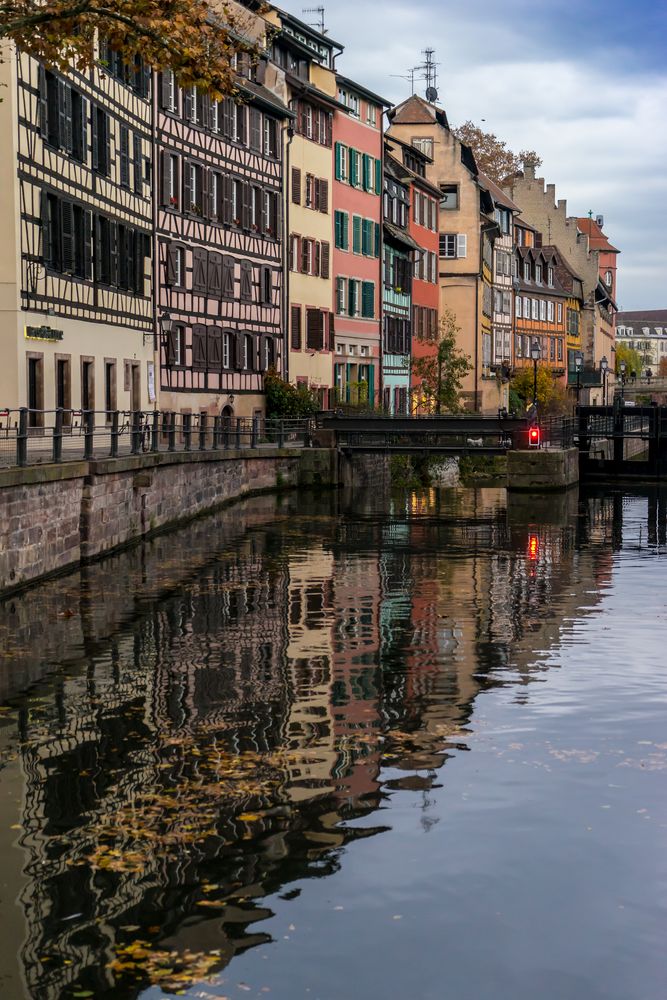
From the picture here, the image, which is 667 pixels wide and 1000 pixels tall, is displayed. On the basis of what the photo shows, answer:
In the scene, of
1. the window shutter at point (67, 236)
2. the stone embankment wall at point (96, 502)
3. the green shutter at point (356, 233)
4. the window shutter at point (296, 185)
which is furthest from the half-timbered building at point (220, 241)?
the green shutter at point (356, 233)

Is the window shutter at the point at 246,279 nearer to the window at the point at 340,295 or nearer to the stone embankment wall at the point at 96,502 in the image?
the window at the point at 340,295

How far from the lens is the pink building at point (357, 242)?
59969mm

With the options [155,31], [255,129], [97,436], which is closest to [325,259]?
[255,129]

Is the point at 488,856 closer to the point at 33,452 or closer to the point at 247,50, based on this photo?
the point at 247,50

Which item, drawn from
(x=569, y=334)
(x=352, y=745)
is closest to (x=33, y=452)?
(x=352, y=745)

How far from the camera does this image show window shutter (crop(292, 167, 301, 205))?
55.2 meters

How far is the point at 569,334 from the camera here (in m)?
110

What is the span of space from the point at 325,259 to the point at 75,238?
2404 cm

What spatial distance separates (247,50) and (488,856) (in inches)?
425

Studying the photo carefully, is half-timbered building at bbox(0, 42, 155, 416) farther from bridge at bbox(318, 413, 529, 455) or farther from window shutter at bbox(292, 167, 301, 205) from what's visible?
window shutter at bbox(292, 167, 301, 205)

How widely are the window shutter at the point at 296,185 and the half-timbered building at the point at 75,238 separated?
12.7m

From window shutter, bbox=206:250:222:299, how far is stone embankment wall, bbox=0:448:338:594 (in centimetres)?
746

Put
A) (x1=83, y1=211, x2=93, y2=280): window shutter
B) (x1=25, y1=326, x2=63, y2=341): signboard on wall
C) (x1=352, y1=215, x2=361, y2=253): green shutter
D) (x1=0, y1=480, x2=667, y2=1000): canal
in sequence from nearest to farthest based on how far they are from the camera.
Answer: (x1=0, y1=480, x2=667, y2=1000): canal
(x1=25, y1=326, x2=63, y2=341): signboard on wall
(x1=83, y1=211, x2=93, y2=280): window shutter
(x1=352, y1=215, x2=361, y2=253): green shutter

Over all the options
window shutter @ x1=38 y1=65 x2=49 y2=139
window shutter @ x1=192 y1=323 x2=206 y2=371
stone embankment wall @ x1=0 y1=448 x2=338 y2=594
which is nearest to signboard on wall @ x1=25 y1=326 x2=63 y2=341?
stone embankment wall @ x1=0 y1=448 x2=338 y2=594
